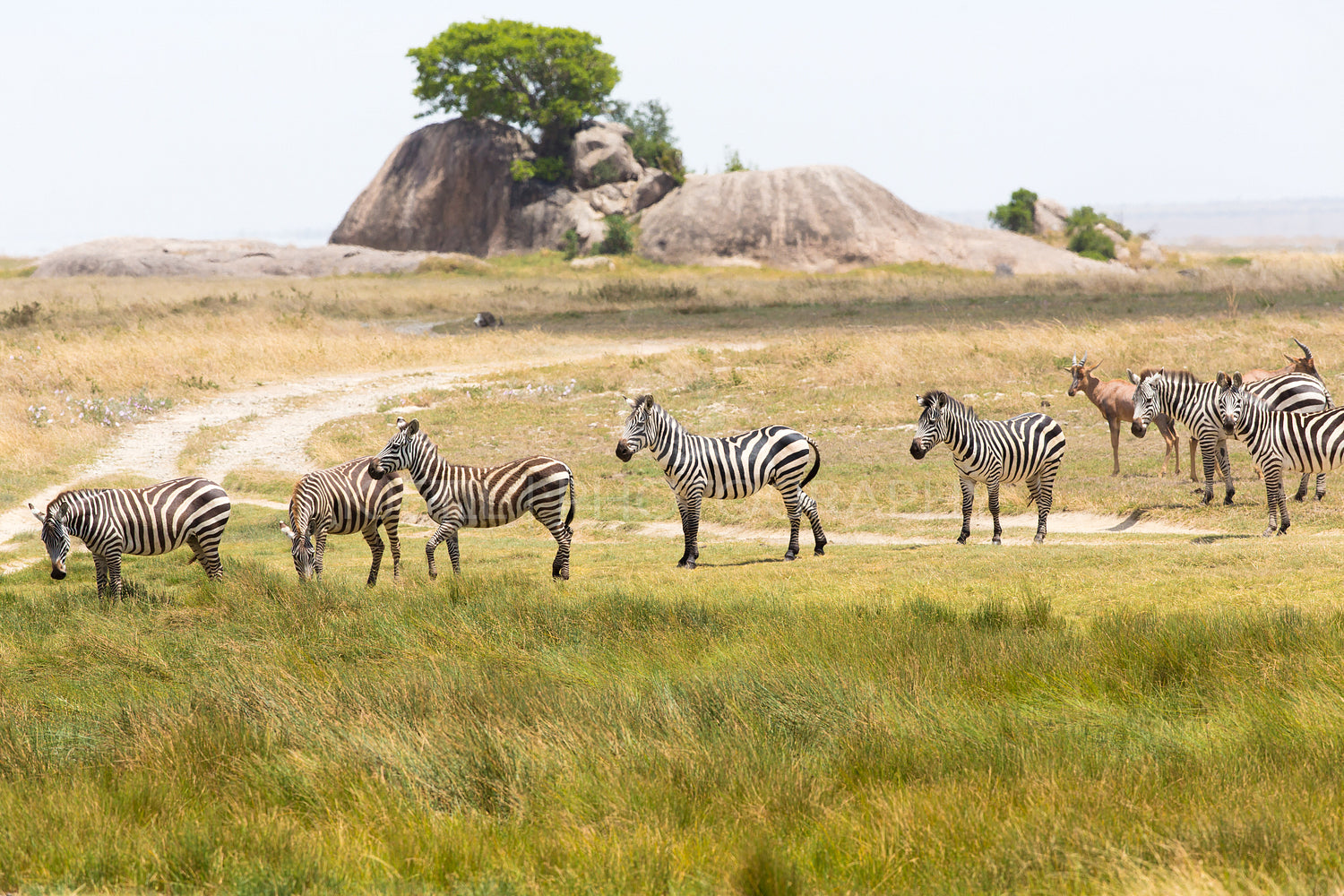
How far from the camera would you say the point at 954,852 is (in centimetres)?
552

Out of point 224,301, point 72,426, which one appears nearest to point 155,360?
point 72,426

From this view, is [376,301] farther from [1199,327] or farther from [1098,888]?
[1098,888]

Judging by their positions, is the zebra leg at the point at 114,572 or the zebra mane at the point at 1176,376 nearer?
the zebra leg at the point at 114,572

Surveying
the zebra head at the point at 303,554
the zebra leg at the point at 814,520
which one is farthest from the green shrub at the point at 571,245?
the zebra head at the point at 303,554

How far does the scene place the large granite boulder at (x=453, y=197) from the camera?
85625 millimetres

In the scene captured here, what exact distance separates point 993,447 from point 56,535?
1095 centimetres

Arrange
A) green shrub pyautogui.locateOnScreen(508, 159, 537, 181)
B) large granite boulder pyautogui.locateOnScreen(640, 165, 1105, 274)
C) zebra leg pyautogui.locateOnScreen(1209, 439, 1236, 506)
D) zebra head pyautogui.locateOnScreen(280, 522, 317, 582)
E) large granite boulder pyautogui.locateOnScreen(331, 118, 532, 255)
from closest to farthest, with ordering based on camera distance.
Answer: zebra head pyautogui.locateOnScreen(280, 522, 317, 582) < zebra leg pyautogui.locateOnScreen(1209, 439, 1236, 506) < large granite boulder pyautogui.locateOnScreen(640, 165, 1105, 274) < green shrub pyautogui.locateOnScreen(508, 159, 537, 181) < large granite boulder pyautogui.locateOnScreen(331, 118, 532, 255)

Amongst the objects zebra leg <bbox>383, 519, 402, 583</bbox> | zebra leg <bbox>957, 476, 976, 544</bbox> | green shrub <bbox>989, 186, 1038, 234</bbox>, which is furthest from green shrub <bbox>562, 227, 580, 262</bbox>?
zebra leg <bbox>383, 519, 402, 583</bbox>

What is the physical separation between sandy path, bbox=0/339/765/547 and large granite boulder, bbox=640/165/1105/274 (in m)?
34.5

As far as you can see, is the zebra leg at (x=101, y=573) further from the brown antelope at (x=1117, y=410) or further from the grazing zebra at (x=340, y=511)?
the brown antelope at (x=1117, y=410)

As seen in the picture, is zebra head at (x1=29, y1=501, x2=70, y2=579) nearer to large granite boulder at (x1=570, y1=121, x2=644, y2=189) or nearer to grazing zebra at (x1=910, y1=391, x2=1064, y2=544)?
grazing zebra at (x1=910, y1=391, x2=1064, y2=544)

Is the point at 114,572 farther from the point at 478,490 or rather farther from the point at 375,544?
the point at 478,490

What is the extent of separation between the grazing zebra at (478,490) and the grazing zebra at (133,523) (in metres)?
1.97

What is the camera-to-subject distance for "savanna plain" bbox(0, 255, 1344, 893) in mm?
5551
